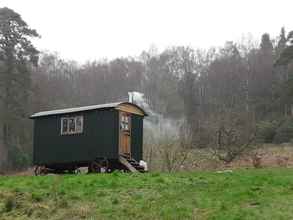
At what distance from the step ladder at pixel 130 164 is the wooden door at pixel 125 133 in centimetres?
23

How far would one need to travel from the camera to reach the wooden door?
61.5ft

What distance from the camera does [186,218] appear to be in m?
8.57

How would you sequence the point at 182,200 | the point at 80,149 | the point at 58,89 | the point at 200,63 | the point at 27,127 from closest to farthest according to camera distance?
the point at 182,200
the point at 80,149
the point at 27,127
the point at 58,89
the point at 200,63

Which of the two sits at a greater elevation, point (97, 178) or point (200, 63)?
point (200, 63)

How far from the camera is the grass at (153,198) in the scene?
889 cm

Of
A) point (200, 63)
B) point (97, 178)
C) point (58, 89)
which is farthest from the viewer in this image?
point (200, 63)

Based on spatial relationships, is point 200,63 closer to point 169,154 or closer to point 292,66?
point 292,66

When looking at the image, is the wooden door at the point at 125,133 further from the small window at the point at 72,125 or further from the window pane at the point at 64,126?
the window pane at the point at 64,126

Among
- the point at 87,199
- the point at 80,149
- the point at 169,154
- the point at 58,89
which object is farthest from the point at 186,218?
the point at 58,89

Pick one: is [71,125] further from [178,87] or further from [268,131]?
[178,87]

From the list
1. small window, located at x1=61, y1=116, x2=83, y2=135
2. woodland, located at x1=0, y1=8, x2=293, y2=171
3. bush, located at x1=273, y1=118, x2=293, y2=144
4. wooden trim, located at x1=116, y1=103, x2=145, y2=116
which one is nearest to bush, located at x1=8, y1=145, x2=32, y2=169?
woodland, located at x1=0, y1=8, x2=293, y2=171

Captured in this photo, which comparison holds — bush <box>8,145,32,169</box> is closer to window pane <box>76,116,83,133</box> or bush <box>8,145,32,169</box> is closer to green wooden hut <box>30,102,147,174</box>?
green wooden hut <box>30,102,147,174</box>

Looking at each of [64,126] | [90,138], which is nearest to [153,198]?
[90,138]

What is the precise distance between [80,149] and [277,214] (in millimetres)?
11595
